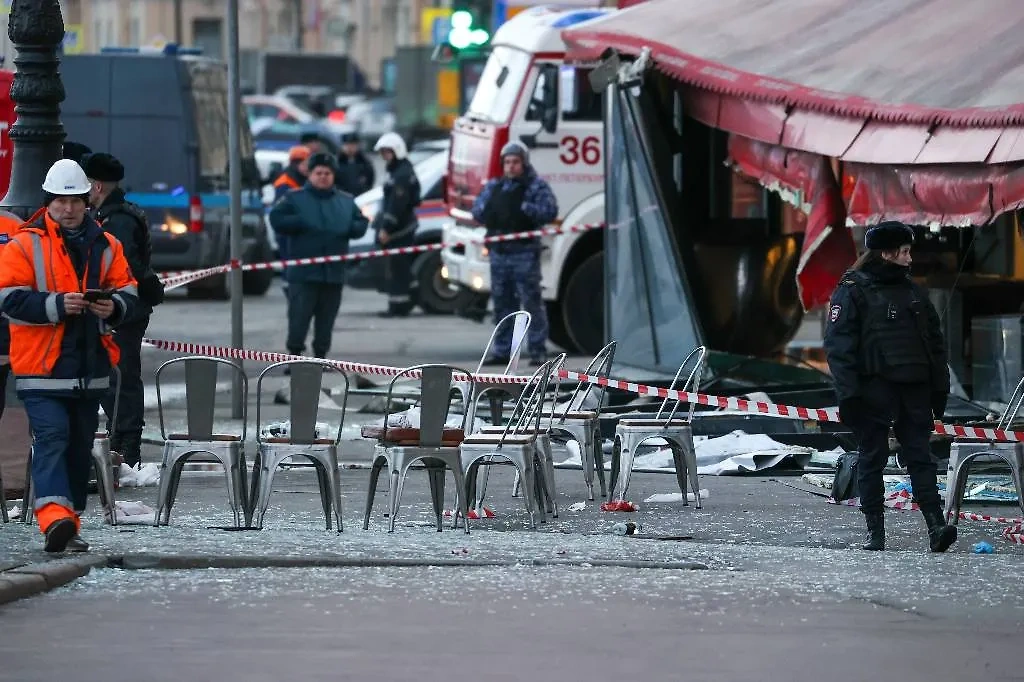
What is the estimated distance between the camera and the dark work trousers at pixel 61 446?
10.3 metres

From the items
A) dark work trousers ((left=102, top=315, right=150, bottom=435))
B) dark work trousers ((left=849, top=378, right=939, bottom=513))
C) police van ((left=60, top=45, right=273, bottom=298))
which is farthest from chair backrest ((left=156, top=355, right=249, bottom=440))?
police van ((left=60, top=45, right=273, bottom=298))

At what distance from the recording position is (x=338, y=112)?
62.8 metres

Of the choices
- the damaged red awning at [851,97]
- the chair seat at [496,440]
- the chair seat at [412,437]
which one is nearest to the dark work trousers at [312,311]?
the damaged red awning at [851,97]

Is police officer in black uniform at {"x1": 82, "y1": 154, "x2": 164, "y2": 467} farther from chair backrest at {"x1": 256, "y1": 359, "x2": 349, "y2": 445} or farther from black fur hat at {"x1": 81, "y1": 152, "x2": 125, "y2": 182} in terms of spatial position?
chair backrest at {"x1": 256, "y1": 359, "x2": 349, "y2": 445}

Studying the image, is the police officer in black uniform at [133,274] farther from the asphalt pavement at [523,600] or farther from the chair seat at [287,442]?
the chair seat at [287,442]

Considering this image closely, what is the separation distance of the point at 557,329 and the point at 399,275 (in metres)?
4.98

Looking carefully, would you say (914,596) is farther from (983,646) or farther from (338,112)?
(338,112)

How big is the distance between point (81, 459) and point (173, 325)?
48.2ft

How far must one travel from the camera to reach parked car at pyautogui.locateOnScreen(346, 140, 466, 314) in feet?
84.2

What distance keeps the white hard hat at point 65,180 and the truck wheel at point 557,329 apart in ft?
36.8

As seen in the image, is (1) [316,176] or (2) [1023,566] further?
(1) [316,176]

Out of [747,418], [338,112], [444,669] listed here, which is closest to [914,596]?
[444,669]

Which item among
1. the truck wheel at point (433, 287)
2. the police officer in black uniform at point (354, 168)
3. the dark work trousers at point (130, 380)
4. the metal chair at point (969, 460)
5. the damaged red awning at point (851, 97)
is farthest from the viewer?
the police officer in black uniform at point (354, 168)

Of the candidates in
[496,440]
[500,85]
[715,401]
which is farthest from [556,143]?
[496,440]
